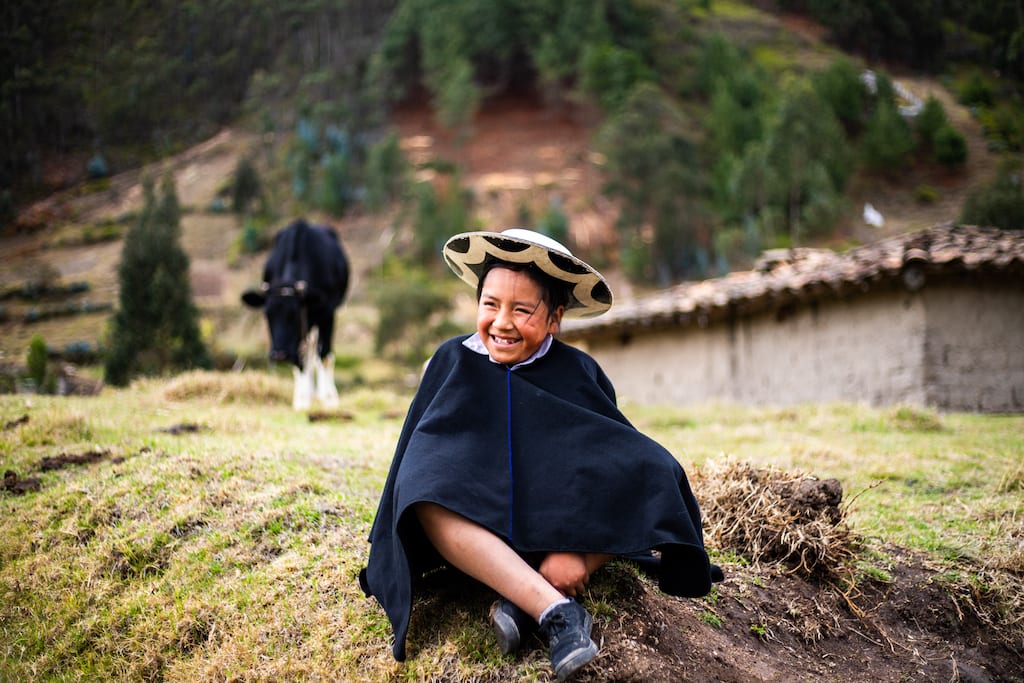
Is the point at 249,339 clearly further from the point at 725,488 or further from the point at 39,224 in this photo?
the point at 725,488

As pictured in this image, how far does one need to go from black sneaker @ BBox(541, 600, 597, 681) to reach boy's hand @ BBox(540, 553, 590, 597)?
0.13 m

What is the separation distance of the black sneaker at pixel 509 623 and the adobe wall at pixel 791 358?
8.62m

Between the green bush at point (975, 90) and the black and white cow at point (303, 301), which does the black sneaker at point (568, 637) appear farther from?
the green bush at point (975, 90)

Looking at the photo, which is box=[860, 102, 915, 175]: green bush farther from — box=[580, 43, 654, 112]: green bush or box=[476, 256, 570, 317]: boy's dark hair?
box=[476, 256, 570, 317]: boy's dark hair

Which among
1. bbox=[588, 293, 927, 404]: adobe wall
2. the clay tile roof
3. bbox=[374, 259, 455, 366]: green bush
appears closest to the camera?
the clay tile roof

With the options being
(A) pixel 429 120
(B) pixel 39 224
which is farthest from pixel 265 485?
(A) pixel 429 120

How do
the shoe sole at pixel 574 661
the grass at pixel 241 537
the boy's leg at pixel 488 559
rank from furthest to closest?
the grass at pixel 241 537 → the boy's leg at pixel 488 559 → the shoe sole at pixel 574 661

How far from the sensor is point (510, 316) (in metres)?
3.07

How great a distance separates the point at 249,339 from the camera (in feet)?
85.5

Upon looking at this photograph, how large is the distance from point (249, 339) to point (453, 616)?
2445 cm

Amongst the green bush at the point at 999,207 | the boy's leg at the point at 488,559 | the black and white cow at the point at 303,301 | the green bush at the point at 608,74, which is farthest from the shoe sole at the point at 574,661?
the green bush at the point at 608,74

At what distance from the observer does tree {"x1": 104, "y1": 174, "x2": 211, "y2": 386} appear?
1590 centimetres

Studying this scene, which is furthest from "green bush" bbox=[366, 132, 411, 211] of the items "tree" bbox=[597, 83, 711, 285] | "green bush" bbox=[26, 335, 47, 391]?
"green bush" bbox=[26, 335, 47, 391]

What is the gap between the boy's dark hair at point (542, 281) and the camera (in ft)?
10.3
